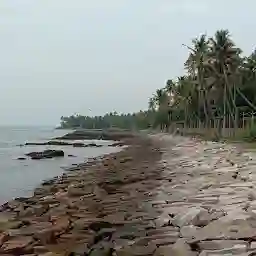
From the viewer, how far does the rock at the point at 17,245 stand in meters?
6.93

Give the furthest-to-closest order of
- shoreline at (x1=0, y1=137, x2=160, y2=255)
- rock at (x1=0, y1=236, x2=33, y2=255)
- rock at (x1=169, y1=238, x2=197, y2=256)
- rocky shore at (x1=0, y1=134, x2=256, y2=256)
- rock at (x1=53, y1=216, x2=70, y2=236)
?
rock at (x1=53, y1=216, x2=70, y2=236), shoreline at (x1=0, y1=137, x2=160, y2=255), rock at (x1=0, y1=236, x2=33, y2=255), rocky shore at (x1=0, y1=134, x2=256, y2=256), rock at (x1=169, y1=238, x2=197, y2=256)

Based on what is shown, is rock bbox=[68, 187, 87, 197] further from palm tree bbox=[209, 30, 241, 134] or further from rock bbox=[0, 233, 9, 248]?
palm tree bbox=[209, 30, 241, 134]

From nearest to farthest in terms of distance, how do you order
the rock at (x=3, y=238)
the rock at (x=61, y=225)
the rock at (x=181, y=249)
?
1. the rock at (x=181, y=249)
2. the rock at (x=3, y=238)
3. the rock at (x=61, y=225)

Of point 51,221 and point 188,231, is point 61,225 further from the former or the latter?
point 188,231

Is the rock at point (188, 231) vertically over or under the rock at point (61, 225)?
over

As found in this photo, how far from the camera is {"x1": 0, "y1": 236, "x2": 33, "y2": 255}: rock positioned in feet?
22.7

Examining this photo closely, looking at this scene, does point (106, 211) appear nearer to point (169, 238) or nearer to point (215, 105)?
point (169, 238)

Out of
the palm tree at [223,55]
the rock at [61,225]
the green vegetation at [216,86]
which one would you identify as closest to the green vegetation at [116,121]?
the green vegetation at [216,86]

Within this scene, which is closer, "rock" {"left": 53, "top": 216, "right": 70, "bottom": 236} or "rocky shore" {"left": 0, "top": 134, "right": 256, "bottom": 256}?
"rocky shore" {"left": 0, "top": 134, "right": 256, "bottom": 256}

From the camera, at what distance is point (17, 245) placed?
713cm

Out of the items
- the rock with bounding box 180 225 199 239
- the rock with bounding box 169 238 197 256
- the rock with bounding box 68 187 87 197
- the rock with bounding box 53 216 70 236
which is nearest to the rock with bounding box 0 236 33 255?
the rock with bounding box 53 216 70 236

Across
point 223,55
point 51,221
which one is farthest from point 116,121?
point 51,221

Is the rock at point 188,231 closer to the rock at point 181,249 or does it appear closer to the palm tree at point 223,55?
the rock at point 181,249

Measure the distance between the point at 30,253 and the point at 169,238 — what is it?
1948 millimetres
